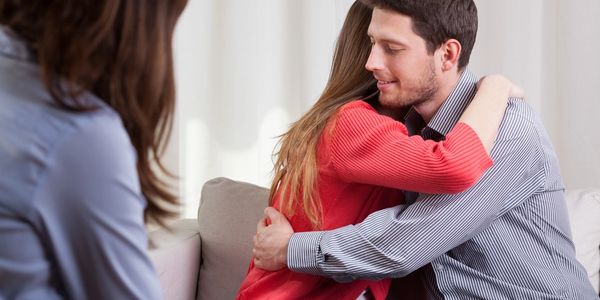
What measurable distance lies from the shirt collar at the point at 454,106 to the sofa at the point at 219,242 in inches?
24.2

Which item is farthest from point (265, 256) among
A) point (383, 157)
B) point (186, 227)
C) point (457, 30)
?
point (186, 227)

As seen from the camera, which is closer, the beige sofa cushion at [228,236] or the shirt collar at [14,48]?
the shirt collar at [14,48]

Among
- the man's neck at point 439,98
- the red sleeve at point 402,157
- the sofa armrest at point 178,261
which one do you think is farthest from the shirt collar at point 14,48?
the sofa armrest at point 178,261

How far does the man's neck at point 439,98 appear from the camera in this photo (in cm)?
171

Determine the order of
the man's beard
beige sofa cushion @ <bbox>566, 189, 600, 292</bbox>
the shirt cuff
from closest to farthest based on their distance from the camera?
the shirt cuff, the man's beard, beige sofa cushion @ <bbox>566, 189, 600, 292</bbox>

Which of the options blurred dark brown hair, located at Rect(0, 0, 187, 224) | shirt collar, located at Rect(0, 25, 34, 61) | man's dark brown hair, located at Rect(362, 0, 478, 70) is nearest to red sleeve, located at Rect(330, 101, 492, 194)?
man's dark brown hair, located at Rect(362, 0, 478, 70)

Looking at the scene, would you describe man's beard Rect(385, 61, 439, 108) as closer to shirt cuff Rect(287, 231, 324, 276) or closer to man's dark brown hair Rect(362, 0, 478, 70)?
man's dark brown hair Rect(362, 0, 478, 70)

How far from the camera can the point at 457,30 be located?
5.59 ft

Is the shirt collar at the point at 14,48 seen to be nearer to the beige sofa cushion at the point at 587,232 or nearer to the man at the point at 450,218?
the man at the point at 450,218

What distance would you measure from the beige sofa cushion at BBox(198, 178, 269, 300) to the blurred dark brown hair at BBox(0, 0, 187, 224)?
1.41 m

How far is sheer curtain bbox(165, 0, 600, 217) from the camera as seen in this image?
2.52 metres

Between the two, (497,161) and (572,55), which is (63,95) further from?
(572,55)

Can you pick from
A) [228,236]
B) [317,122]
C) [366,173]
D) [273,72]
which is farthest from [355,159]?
[273,72]

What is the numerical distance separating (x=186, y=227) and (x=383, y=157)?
1022 millimetres
